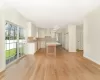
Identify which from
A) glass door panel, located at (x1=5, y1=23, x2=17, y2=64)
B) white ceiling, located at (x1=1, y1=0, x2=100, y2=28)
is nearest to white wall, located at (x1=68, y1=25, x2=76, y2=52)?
white ceiling, located at (x1=1, y1=0, x2=100, y2=28)

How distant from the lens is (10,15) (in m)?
5.65

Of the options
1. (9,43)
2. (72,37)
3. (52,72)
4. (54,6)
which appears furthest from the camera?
(72,37)

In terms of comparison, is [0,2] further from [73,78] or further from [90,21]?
[90,21]

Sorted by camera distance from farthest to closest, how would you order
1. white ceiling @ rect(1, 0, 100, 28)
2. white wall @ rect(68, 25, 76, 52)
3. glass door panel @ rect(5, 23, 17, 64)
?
1. white wall @ rect(68, 25, 76, 52)
2. glass door panel @ rect(5, 23, 17, 64)
3. white ceiling @ rect(1, 0, 100, 28)

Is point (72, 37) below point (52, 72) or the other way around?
the other way around

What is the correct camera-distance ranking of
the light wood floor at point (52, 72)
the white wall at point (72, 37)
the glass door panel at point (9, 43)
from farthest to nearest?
the white wall at point (72, 37)
the glass door panel at point (9, 43)
the light wood floor at point (52, 72)

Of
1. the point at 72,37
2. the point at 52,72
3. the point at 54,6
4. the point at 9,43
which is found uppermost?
the point at 54,6

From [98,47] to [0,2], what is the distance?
456 cm

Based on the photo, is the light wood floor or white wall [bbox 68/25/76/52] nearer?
the light wood floor

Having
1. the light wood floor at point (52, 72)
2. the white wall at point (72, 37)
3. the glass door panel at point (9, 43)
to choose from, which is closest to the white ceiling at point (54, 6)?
the glass door panel at point (9, 43)

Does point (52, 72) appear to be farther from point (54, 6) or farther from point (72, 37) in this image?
point (72, 37)

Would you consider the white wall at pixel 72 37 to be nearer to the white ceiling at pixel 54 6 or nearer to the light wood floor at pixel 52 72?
the white ceiling at pixel 54 6

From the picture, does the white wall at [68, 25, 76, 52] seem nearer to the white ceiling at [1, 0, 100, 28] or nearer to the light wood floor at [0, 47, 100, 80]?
the white ceiling at [1, 0, 100, 28]

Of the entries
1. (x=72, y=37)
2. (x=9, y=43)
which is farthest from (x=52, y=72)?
(x=72, y=37)
